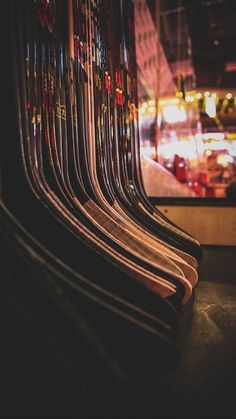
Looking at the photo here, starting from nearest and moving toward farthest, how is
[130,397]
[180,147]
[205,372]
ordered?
1. [130,397]
2. [205,372]
3. [180,147]

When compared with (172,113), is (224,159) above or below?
below

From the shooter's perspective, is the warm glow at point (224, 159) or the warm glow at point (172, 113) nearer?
the warm glow at point (172, 113)

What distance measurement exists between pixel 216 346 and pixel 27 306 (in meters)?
0.98

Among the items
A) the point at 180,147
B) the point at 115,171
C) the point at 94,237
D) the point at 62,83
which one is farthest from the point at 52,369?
the point at 180,147

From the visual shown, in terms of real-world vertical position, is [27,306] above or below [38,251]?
below

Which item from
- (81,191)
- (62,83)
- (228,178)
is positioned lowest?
(228,178)

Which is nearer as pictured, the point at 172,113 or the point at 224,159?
the point at 172,113

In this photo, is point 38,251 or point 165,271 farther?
point 165,271

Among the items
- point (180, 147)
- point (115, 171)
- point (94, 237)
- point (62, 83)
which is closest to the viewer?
point (94, 237)

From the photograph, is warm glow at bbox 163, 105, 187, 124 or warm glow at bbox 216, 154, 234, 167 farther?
warm glow at bbox 216, 154, 234, 167

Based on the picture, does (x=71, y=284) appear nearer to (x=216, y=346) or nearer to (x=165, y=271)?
(x=165, y=271)

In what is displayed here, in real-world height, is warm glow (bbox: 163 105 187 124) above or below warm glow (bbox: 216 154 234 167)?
above

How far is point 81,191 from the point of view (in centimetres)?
178

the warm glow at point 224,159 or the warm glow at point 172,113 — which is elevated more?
the warm glow at point 172,113
